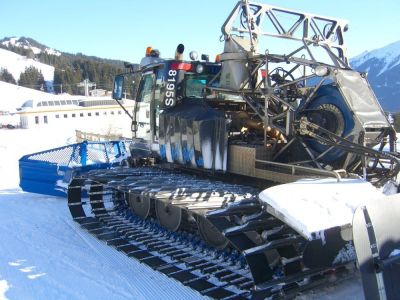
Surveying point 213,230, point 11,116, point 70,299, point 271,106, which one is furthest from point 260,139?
point 11,116

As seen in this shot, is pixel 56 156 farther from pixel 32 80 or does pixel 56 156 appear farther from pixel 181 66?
pixel 32 80

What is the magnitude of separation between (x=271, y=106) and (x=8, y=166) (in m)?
11.6

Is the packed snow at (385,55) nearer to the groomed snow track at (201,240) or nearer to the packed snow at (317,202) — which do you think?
the groomed snow track at (201,240)

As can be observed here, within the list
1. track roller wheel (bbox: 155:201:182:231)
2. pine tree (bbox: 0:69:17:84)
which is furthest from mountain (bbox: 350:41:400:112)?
pine tree (bbox: 0:69:17:84)

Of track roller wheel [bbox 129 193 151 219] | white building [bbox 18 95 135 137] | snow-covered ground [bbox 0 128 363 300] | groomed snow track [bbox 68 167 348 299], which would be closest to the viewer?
groomed snow track [bbox 68 167 348 299]

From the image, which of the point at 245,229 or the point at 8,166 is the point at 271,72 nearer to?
the point at 245,229

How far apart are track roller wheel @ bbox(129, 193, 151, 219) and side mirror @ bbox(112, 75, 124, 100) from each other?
72.5 inches

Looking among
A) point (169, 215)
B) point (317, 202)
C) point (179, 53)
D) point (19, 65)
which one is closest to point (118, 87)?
point (179, 53)

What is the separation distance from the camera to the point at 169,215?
5969mm

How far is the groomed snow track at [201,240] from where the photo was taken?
3645 mm

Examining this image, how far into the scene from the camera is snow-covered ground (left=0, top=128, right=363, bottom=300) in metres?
4.33

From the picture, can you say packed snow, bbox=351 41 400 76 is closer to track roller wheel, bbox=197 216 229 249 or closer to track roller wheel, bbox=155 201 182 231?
track roller wheel, bbox=155 201 182 231

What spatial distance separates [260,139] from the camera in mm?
5457

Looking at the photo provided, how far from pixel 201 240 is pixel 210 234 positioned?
19cm
